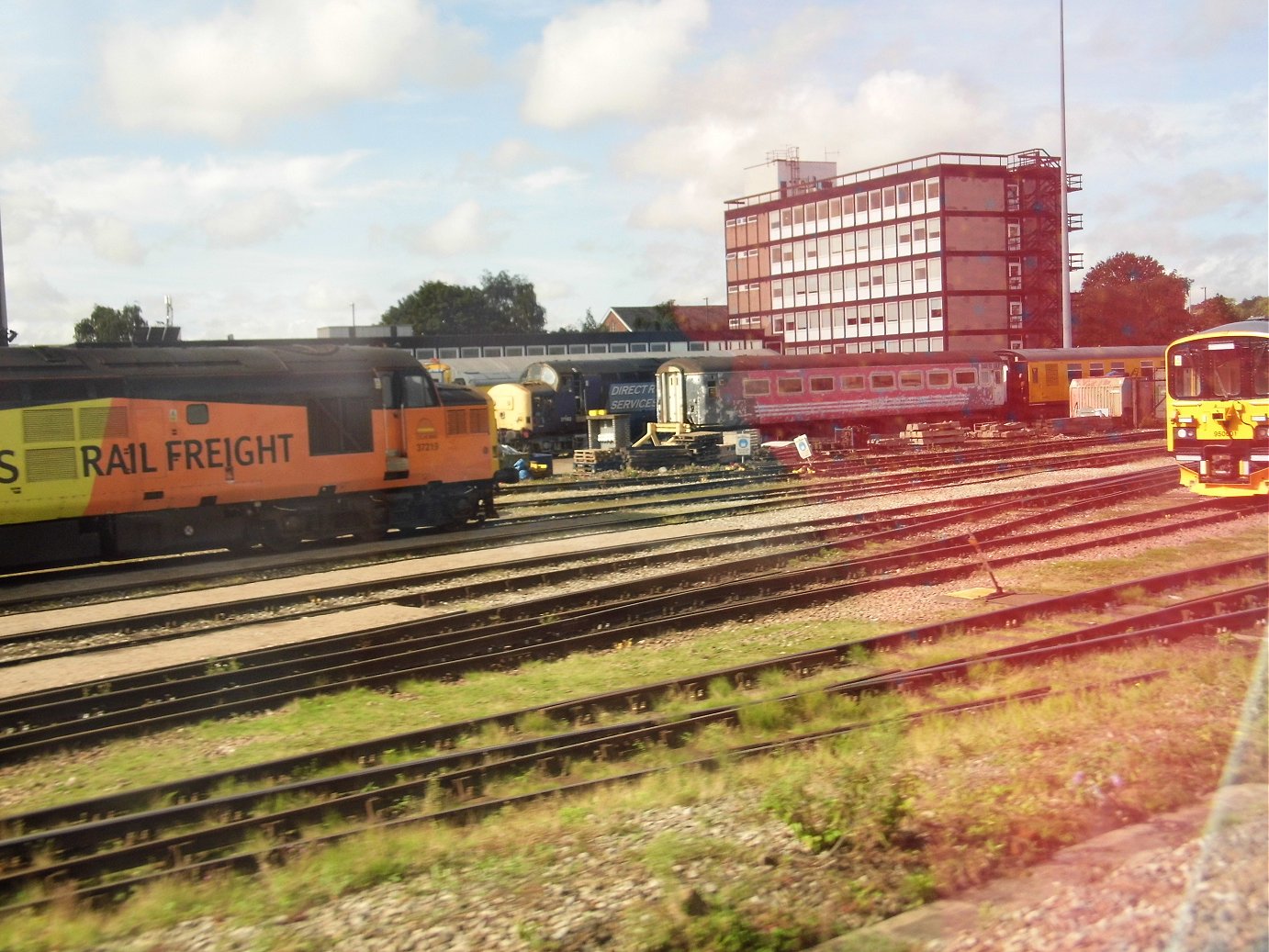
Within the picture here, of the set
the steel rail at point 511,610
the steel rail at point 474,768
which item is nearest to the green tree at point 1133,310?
the steel rail at point 511,610

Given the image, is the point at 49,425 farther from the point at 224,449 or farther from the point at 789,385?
the point at 789,385

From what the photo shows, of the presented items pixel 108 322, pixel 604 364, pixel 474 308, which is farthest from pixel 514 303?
pixel 604 364

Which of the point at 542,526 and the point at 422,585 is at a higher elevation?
the point at 542,526

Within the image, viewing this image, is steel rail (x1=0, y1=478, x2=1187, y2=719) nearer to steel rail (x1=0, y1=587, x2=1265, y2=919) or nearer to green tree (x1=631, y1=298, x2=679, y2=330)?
steel rail (x1=0, y1=587, x2=1265, y2=919)

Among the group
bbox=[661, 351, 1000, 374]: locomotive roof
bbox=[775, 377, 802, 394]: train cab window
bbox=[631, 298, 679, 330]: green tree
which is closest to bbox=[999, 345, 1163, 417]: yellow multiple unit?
bbox=[661, 351, 1000, 374]: locomotive roof

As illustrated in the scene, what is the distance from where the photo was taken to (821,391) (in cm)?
3838

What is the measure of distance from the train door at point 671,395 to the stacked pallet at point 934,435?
7740 mm

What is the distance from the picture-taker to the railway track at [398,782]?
651cm

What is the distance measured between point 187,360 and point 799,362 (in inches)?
968

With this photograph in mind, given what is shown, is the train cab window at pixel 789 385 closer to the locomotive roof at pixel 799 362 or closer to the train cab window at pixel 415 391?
the locomotive roof at pixel 799 362

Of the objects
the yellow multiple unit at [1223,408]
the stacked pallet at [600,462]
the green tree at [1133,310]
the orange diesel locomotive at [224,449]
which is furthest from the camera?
the green tree at [1133,310]

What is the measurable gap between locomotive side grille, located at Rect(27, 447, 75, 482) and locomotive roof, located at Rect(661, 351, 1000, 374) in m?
23.8

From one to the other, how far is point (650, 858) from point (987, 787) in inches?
86.7

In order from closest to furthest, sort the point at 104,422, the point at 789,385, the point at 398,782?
the point at 398,782
the point at 104,422
the point at 789,385
